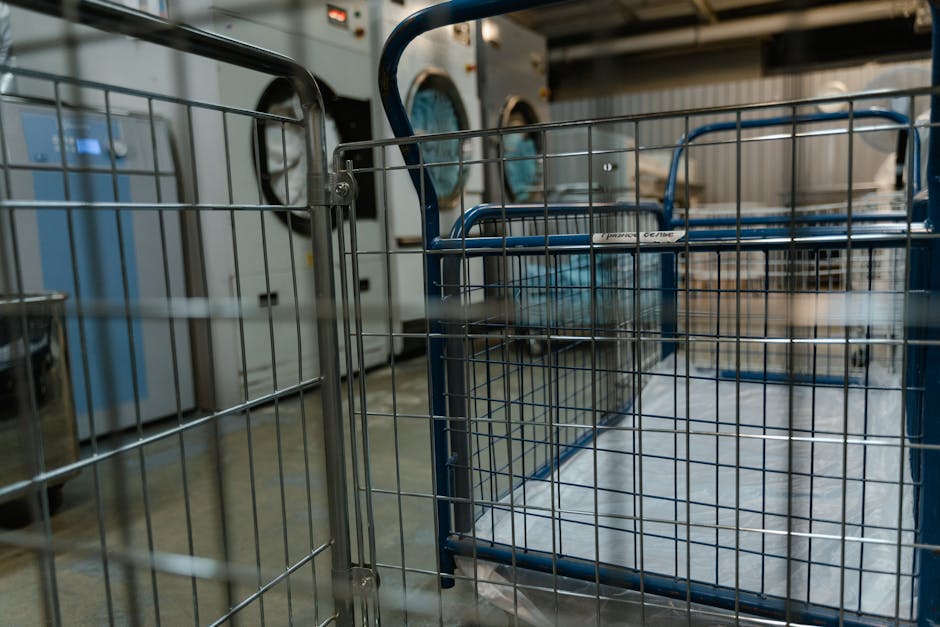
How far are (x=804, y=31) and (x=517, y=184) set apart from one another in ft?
14.5

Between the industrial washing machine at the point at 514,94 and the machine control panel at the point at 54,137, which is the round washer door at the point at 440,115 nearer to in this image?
the industrial washing machine at the point at 514,94

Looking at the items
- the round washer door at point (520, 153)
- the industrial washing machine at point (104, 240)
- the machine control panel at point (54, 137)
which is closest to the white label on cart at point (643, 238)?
the industrial washing machine at point (104, 240)

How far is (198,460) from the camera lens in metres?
2.55

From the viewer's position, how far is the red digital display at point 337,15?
329 centimetres

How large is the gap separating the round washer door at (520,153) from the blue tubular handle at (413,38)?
11.2 feet

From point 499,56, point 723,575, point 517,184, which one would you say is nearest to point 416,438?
point 723,575

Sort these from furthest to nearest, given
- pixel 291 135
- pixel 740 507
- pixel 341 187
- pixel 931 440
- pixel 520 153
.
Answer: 1. pixel 520 153
2. pixel 291 135
3. pixel 740 507
4. pixel 341 187
5. pixel 931 440

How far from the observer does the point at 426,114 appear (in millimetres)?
3873

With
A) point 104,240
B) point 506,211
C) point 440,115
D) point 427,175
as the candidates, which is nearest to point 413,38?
point 427,175

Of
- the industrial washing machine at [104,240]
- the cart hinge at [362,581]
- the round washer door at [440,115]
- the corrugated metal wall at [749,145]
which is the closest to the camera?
the cart hinge at [362,581]

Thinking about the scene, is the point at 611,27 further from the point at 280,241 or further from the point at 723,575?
the point at 280,241

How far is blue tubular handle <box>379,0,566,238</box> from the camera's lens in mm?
1055

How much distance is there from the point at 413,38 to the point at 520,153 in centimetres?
384

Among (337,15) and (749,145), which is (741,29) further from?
(337,15)
